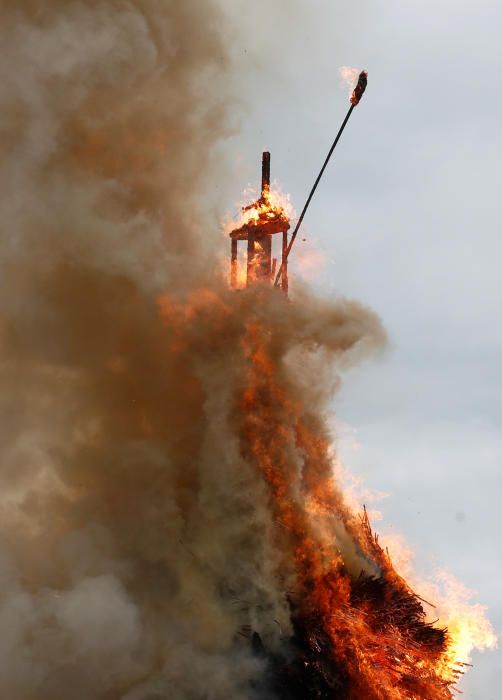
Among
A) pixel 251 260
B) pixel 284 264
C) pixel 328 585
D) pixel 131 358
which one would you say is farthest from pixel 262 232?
pixel 328 585

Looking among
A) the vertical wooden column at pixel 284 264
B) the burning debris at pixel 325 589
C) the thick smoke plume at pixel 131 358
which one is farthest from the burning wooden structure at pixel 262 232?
the thick smoke plume at pixel 131 358

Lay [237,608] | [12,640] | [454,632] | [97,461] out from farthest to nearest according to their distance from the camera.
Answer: [454,632], [97,461], [237,608], [12,640]

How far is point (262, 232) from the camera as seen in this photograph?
132ft

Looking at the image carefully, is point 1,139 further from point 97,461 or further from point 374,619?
point 374,619

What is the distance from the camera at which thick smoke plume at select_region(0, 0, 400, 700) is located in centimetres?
3241

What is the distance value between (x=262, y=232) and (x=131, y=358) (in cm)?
894

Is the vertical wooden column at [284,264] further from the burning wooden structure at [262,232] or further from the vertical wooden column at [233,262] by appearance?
the vertical wooden column at [233,262]

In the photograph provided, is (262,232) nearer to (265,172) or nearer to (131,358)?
(265,172)

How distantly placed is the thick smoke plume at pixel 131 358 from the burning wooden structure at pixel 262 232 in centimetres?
426

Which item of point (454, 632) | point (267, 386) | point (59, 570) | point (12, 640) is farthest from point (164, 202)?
point (454, 632)

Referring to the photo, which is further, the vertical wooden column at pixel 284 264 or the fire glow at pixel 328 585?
the vertical wooden column at pixel 284 264

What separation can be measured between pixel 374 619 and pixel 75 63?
22273mm

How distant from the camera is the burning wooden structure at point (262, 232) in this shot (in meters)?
39.8

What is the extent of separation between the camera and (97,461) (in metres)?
34.4
